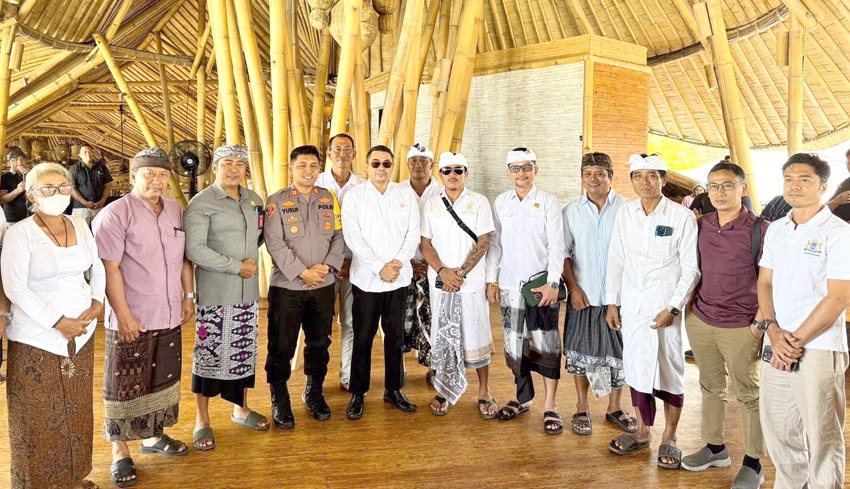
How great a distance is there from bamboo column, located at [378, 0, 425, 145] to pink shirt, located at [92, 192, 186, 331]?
2025 mm

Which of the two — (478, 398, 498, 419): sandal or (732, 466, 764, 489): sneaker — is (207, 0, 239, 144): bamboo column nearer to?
A: (478, 398, 498, 419): sandal

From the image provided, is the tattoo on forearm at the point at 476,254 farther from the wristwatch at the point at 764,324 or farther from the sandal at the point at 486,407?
the wristwatch at the point at 764,324

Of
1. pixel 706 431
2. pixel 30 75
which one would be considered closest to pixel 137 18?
pixel 30 75

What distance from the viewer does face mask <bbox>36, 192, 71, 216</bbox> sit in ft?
7.48

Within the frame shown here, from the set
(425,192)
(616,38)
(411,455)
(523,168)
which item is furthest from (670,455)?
(616,38)

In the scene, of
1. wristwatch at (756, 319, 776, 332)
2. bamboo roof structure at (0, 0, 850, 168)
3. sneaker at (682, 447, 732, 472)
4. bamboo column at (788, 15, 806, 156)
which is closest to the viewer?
wristwatch at (756, 319, 776, 332)

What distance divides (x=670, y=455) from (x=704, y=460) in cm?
15

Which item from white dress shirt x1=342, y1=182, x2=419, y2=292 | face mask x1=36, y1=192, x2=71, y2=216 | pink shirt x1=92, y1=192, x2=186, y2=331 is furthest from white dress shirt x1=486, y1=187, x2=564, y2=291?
face mask x1=36, y1=192, x2=71, y2=216

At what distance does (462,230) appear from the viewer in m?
3.38

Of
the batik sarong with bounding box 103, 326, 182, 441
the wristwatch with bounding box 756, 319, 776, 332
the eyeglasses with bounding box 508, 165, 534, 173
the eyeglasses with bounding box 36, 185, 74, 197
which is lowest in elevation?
the batik sarong with bounding box 103, 326, 182, 441

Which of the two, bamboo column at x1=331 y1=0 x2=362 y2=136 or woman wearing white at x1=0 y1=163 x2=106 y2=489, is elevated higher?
bamboo column at x1=331 y1=0 x2=362 y2=136

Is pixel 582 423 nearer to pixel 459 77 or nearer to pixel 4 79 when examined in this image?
pixel 459 77

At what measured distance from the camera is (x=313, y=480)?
2723 mm

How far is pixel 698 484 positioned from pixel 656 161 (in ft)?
4.94
